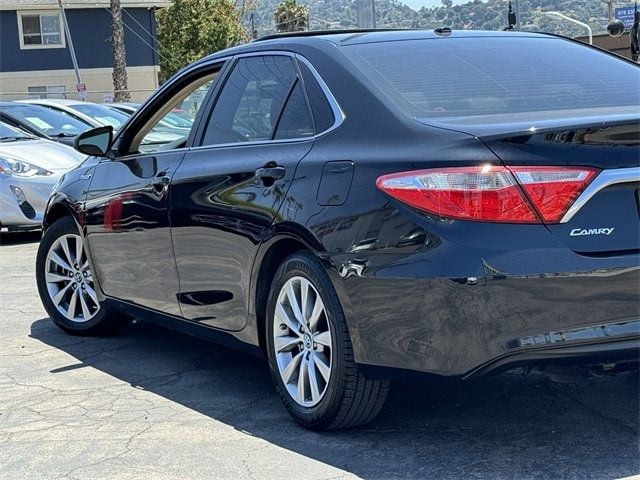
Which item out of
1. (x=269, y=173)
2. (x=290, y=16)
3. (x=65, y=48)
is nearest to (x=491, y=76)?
(x=269, y=173)

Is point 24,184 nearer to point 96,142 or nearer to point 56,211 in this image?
point 56,211

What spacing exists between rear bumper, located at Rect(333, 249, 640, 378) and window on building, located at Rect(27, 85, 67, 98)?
4252 centimetres

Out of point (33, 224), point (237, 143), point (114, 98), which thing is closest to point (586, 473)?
point (237, 143)

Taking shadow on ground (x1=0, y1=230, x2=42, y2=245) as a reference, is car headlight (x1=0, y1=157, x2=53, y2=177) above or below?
above

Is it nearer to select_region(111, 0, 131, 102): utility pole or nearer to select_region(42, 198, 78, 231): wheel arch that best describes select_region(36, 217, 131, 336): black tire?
select_region(42, 198, 78, 231): wheel arch

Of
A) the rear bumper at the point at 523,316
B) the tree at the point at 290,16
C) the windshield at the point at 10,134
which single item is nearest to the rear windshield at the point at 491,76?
the rear bumper at the point at 523,316

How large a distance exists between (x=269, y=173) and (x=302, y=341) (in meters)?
0.75

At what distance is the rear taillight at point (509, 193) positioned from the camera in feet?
11.8

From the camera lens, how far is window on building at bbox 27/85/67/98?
4459 cm

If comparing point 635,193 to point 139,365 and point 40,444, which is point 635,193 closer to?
point 40,444

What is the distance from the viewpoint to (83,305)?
21.1ft

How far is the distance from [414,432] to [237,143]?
1.60 m

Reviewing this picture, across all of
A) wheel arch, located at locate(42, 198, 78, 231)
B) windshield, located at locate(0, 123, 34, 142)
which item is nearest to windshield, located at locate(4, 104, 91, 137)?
windshield, located at locate(0, 123, 34, 142)

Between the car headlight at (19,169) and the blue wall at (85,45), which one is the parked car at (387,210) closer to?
the car headlight at (19,169)
